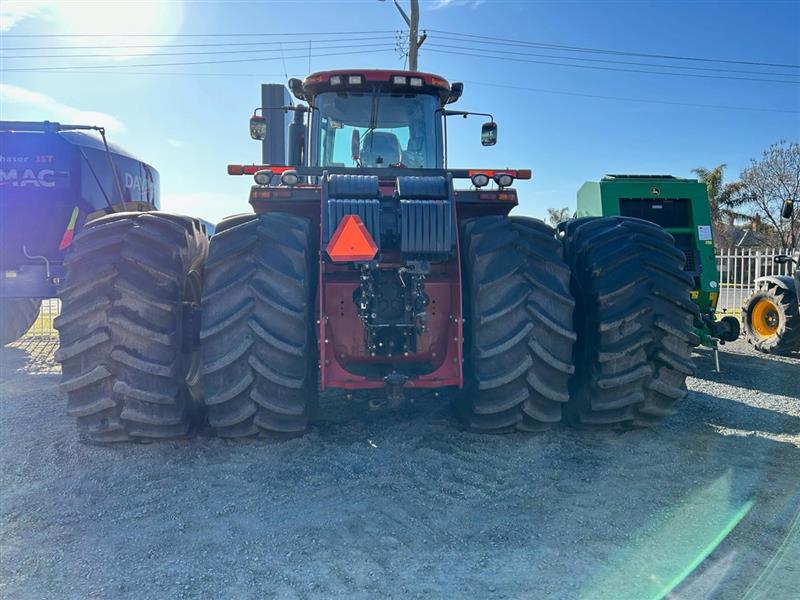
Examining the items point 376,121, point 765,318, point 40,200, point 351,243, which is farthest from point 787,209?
point 40,200

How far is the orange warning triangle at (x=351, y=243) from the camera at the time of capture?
353 centimetres

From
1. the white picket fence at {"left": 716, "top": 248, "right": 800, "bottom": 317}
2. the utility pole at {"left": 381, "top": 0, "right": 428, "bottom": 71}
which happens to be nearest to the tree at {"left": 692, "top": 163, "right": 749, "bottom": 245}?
the white picket fence at {"left": 716, "top": 248, "right": 800, "bottom": 317}

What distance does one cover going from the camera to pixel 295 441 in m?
4.10

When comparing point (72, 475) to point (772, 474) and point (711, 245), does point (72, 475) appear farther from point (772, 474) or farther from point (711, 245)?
point (711, 245)

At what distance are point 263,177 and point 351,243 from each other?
89 centimetres

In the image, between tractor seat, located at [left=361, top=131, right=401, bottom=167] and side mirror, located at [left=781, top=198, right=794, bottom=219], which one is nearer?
tractor seat, located at [left=361, top=131, right=401, bottom=167]

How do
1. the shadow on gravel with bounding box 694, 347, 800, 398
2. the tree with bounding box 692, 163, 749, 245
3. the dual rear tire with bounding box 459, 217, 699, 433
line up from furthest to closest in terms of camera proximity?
the tree with bounding box 692, 163, 749, 245
the shadow on gravel with bounding box 694, 347, 800, 398
the dual rear tire with bounding box 459, 217, 699, 433

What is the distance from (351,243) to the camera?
11.6 feet

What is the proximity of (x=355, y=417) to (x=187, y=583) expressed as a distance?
7.78ft

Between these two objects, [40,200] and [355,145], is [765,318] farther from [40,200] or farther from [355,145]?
[40,200]

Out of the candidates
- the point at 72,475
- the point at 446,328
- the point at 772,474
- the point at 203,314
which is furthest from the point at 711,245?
the point at 72,475

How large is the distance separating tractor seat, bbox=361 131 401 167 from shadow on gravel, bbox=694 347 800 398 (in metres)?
4.61

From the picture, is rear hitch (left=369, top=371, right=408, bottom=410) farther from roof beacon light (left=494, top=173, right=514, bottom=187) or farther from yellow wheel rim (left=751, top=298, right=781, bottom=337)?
yellow wheel rim (left=751, top=298, right=781, bottom=337)

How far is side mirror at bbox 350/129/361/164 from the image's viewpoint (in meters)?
5.14
